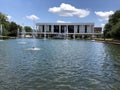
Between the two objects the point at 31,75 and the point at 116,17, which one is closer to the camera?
the point at 31,75

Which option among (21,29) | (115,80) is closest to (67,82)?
(115,80)

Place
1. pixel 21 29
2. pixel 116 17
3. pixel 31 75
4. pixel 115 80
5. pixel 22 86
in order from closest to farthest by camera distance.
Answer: pixel 22 86
pixel 115 80
pixel 31 75
pixel 116 17
pixel 21 29

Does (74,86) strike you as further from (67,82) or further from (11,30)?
(11,30)

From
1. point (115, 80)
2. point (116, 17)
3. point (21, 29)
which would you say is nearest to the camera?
point (115, 80)

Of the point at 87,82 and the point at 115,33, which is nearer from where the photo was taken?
the point at 87,82

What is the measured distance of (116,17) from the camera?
348ft

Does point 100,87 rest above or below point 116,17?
below

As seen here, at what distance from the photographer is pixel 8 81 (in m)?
12.4

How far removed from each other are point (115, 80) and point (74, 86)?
288 cm

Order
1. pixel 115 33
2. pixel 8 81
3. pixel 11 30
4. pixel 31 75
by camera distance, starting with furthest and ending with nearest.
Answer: pixel 11 30
pixel 115 33
pixel 31 75
pixel 8 81

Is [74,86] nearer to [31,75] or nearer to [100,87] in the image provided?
[100,87]

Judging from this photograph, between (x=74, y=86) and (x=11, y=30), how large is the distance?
16249 cm

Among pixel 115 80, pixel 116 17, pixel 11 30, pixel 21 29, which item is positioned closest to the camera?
pixel 115 80

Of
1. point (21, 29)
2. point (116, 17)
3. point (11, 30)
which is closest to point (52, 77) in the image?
point (116, 17)
